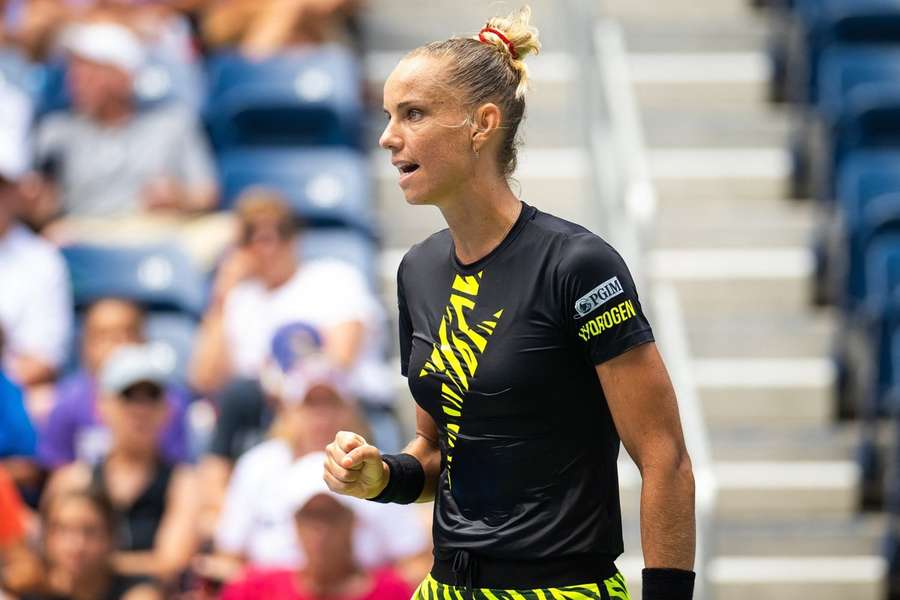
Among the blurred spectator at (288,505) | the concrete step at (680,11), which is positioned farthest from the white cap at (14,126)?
the concrete step at (680,11)

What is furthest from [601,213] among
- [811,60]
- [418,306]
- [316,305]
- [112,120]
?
[418,306]

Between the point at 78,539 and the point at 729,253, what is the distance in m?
2.90

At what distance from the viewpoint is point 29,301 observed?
642 cm

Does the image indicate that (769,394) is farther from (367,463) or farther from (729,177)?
(367,463)

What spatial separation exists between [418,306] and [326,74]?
4.73m

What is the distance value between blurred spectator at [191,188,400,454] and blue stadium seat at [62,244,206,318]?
8.6 inches

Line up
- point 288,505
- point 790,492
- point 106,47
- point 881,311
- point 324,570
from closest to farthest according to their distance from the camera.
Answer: point 324,570
point 288,505
point 881,311
point 790,492
point 106,47

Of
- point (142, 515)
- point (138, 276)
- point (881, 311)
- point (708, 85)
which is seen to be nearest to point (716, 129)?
point (708, 85)

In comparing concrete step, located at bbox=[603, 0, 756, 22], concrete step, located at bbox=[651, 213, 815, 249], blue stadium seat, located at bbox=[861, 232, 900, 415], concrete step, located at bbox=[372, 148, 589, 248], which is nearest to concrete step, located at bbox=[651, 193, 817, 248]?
concrete step, located at bbox=[651, 213, 815, 249]

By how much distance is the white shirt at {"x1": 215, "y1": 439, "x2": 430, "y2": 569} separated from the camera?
200 inches

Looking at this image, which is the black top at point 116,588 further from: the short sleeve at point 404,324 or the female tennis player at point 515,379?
the female tennis player at point 515,379

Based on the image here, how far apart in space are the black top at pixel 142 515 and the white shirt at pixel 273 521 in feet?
0.86

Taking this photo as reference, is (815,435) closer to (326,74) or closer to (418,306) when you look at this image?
(326,74)

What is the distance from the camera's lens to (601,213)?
5.71 metres
